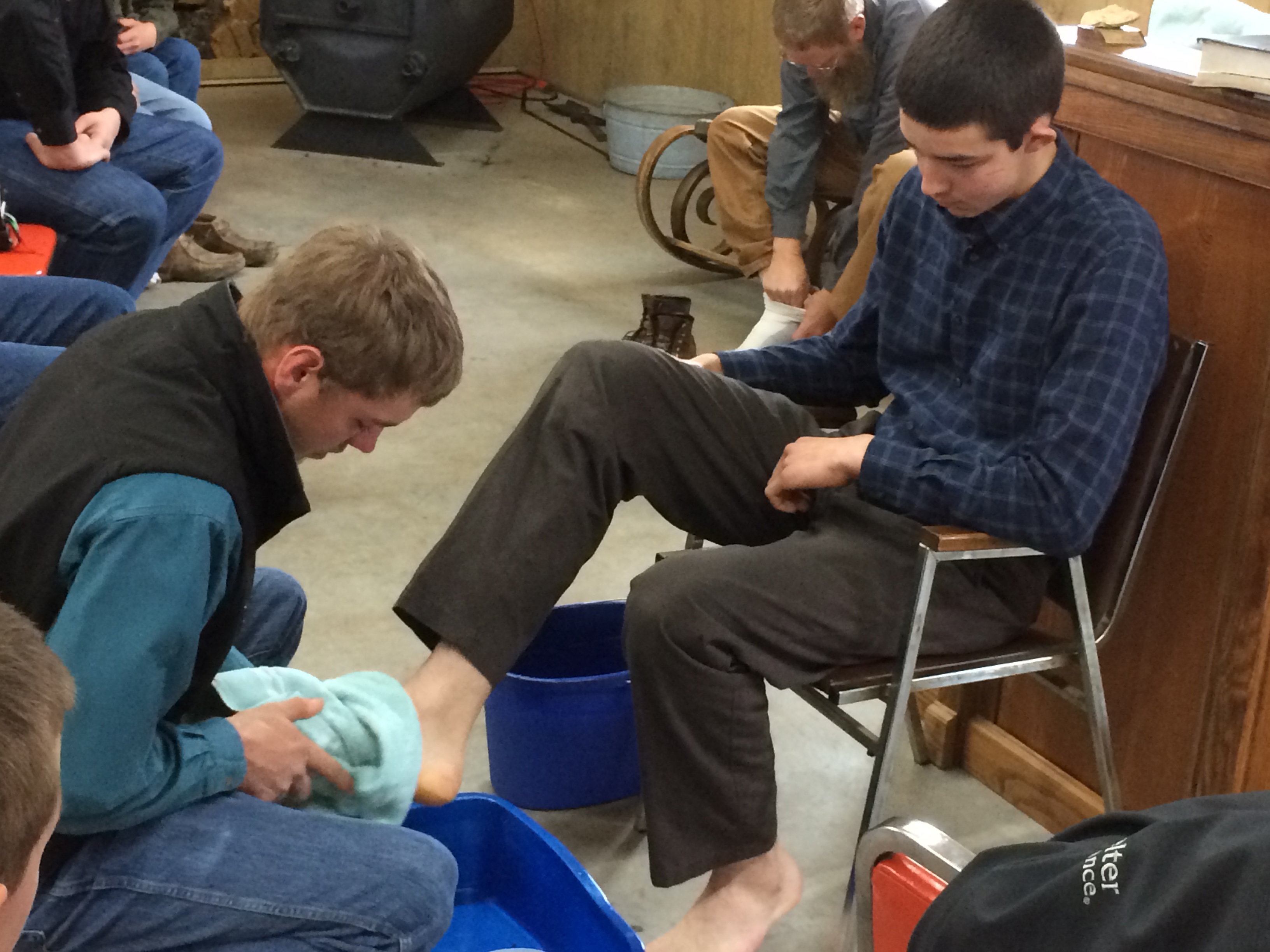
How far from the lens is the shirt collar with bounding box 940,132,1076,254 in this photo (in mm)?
1801

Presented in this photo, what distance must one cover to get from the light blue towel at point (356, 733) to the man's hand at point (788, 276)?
221cm

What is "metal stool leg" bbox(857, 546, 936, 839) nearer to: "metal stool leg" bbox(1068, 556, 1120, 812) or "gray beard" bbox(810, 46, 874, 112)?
"metal stool leg" bbox(1068, 556, 1120, 812)

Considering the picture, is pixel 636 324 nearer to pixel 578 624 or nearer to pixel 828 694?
pixel 578 624

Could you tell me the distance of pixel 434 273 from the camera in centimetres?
149

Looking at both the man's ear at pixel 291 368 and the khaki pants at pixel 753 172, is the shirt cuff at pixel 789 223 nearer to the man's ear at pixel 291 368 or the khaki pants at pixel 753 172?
the khaki pants at pixel 753 172

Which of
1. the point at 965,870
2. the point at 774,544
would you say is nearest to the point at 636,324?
the point at 774,544

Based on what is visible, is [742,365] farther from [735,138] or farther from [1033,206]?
[735,138]

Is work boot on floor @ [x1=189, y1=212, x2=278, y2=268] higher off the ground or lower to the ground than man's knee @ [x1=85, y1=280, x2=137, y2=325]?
lower

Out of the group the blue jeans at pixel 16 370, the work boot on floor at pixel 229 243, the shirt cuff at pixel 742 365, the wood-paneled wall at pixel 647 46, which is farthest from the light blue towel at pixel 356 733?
the wood-paneled wall at pixel 647 46

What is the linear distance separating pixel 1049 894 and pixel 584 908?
0.98 metres

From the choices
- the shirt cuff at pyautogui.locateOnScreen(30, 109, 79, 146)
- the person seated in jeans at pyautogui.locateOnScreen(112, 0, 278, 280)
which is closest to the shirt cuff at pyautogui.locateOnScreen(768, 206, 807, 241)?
the person seated in jeans at pyautogui.locateOnScreen(112, 0, 278, 280)

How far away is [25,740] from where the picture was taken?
3.03 feet

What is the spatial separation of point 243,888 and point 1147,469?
1.16 m

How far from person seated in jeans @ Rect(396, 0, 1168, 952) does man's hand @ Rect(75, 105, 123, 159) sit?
1892 mm
